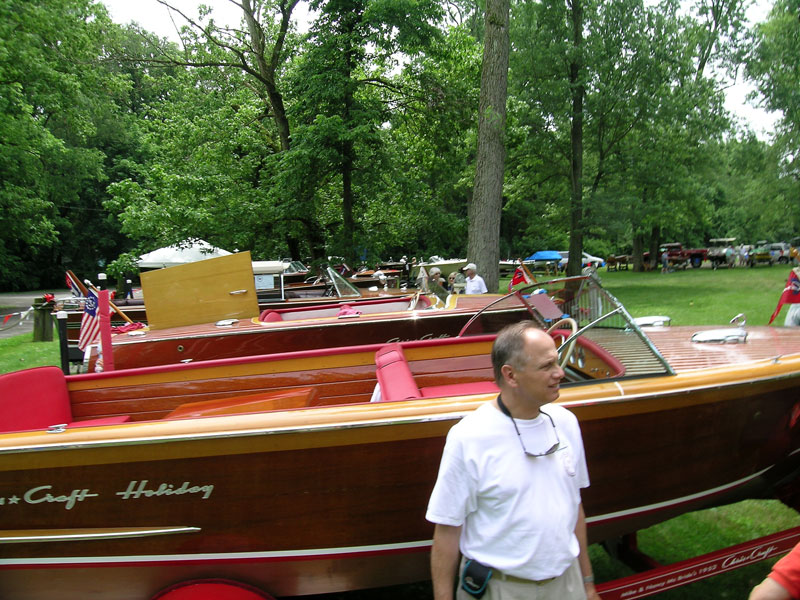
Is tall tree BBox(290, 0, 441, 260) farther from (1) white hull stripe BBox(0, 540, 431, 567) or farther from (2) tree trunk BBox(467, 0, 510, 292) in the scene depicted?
(1) white hull stripe BBox(0, 540, 431, 567)

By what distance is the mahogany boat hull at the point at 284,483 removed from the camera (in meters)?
2.43

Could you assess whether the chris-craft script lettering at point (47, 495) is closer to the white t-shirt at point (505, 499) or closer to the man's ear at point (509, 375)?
the white t-shirt at point (505, 499)

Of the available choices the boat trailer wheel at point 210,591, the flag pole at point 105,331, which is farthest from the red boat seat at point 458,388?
the flag pole at point 105,331

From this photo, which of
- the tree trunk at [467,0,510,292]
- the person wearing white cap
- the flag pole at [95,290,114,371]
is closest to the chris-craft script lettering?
the flag pole at [95,290,114,371]

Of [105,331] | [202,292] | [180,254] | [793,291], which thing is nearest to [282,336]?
[202,292]

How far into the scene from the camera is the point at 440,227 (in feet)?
42.9

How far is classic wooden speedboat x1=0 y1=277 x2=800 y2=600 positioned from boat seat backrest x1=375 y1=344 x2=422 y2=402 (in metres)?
0.04

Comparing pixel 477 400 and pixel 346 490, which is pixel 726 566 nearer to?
pixel 477 400

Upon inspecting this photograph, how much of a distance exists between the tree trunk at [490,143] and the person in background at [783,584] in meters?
8.62

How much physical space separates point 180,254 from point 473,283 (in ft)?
31.2

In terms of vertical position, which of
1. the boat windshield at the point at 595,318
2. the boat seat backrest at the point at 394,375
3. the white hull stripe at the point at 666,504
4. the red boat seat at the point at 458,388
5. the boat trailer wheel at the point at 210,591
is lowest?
the boat trailer wheel at the point at 210,591

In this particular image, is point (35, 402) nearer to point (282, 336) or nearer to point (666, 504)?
point (282, 336)

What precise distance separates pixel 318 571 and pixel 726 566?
1.97 metres

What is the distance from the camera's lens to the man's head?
1762 millimetres
